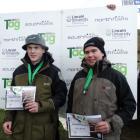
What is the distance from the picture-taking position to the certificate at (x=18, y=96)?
4.26m

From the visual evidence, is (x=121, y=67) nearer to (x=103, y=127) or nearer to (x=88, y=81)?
(x=88, y=81)

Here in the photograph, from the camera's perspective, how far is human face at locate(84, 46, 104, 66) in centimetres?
404

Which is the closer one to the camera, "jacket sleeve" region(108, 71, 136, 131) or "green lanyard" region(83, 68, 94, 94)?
"jacket sleeve" region(108, 71, 136, 131)

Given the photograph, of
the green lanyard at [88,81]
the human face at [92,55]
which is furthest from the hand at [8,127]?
the human face at [92,55]

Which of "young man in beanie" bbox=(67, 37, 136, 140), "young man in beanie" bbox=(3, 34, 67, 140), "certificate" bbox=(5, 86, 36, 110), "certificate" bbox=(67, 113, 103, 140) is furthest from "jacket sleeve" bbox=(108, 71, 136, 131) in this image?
"certificate" bbox=(5, 86, 36, 110)

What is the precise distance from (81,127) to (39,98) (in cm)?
67

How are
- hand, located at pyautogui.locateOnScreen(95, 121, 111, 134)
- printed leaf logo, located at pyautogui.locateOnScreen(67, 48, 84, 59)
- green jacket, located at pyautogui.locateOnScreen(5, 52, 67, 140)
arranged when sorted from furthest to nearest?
printed leaf logo, located at pyautogui.locateOnScreen(67, 48, 84, 59) → green jacket, located at pyautogui.locateOnScreen(5, 52, 67, 140) → hand, located at pyautogui.locateOnScreen(95, 121, 111, 134)

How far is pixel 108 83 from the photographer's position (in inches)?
155

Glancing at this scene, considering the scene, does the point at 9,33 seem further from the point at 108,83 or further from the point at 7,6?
the point at 108,83

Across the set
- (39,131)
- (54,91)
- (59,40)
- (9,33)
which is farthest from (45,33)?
(39,131)

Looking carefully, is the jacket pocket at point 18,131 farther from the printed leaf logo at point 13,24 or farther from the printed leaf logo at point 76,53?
the printed leaf logo at point 13,24

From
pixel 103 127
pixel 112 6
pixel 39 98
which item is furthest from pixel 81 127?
pixel 112 6

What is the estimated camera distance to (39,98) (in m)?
4.34

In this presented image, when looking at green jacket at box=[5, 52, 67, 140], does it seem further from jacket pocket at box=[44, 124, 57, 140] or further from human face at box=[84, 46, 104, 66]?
human face at box=[84, 46, 104, 66]
